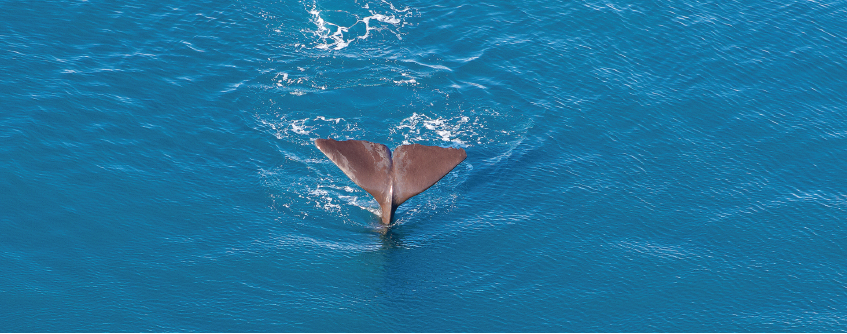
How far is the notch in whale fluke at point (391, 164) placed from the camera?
58.6 meters

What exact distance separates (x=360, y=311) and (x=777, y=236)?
32364 millimetres

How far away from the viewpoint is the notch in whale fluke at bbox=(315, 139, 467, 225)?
58562mm

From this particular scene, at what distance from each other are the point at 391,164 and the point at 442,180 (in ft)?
34.5

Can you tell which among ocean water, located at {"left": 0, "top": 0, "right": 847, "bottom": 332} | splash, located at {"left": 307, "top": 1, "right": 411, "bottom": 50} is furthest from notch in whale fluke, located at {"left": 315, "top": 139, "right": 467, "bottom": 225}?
splash, located at {"left": 307, "top": 1, "right": 411, "bottom": 50}

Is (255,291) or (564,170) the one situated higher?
(564,170)

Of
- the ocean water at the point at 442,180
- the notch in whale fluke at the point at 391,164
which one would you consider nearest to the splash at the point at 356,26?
the ocean water at the point at 442,180

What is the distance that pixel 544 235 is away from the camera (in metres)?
64.8

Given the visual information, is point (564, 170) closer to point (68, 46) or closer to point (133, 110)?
point (133, 110)

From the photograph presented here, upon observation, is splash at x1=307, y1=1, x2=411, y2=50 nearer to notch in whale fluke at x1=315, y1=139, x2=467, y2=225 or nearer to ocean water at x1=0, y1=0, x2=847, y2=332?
ocean water at x1=0, y1=0, x2=847, y2=332

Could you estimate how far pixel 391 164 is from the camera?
5944cm

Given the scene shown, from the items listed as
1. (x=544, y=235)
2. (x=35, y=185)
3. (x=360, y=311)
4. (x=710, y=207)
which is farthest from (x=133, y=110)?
(x=710, y=207)

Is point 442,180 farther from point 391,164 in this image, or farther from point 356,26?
point 356,26

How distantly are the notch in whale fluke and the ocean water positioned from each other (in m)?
5.28

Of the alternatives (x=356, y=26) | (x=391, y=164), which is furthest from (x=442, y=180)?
(x=356, y=26)
